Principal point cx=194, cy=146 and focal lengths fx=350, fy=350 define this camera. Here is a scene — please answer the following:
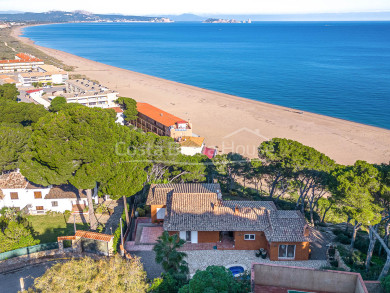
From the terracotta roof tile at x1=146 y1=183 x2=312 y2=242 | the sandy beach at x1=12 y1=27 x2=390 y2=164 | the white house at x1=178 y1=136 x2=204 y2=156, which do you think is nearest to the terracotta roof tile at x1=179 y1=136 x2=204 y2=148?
the white house at x1=178 y1=136 x2=204 y2=156

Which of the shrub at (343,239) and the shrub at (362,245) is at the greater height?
the shrub at (362,245)

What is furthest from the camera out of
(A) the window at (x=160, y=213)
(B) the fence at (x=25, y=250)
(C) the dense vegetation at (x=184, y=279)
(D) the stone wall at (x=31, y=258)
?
(A) the window at (x=160, y=213)

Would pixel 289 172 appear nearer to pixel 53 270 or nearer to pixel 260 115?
pixel 53 270

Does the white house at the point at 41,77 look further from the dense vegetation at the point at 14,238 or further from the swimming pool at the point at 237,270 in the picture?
the swimming pool at the point at 237,270

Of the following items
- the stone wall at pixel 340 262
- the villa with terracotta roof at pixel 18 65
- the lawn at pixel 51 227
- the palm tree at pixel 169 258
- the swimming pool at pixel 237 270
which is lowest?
the lawn at pixel 51 227

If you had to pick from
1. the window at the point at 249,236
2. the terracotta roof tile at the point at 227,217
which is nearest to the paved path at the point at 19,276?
the terracotta roof tile at the point at 227,217

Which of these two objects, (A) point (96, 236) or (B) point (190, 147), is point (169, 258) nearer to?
(A) point (96, 236)

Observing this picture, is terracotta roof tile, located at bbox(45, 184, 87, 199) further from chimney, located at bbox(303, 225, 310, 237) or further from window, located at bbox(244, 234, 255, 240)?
chimney, located at bbox(303, 225, 310, 237)
